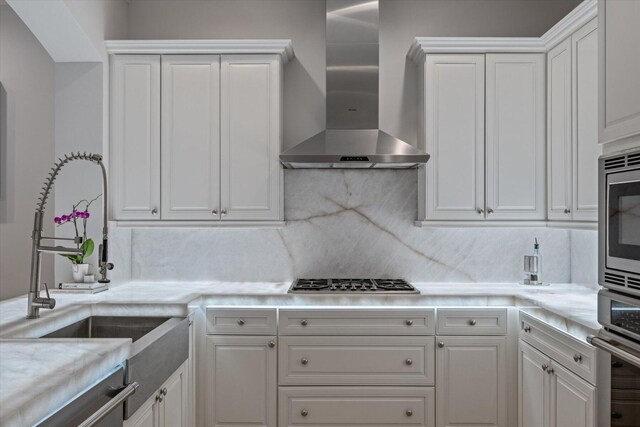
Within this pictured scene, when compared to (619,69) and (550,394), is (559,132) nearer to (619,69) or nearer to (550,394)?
(619,69)

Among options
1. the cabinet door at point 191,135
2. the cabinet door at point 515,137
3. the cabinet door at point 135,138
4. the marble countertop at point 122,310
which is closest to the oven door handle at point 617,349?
the marble countertop at point 122,310

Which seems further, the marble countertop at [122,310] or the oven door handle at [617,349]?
the oven door handle at [617,349]

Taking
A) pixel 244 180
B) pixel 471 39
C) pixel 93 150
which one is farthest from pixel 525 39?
pixel 93 150

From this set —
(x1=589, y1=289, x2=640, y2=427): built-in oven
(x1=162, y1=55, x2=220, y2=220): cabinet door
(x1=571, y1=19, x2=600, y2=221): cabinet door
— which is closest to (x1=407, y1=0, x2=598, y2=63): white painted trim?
(x1=571, y1=19, x2=600, y2=221): cabinet door

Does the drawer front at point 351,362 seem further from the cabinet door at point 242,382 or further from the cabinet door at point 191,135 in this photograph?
the cabinet door at point 191,135

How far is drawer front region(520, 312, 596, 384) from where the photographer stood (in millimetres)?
2010

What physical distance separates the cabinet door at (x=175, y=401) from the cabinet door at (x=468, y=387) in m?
1.36

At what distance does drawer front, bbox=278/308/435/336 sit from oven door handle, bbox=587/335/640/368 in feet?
3.59

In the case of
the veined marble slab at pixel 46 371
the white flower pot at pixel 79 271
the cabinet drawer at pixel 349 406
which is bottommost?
the cabinet drawer at pixel 349 406

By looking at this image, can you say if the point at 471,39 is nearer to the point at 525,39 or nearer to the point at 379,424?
the point at 525,39

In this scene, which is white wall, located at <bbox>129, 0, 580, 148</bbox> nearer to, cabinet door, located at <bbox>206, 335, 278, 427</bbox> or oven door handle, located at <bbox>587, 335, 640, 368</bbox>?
cabinet door, located at <bbox>206, 335, 278, 427</bbox>

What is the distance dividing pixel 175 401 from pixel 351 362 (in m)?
0.98

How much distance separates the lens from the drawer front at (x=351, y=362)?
2795mm

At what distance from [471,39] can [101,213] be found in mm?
2502
